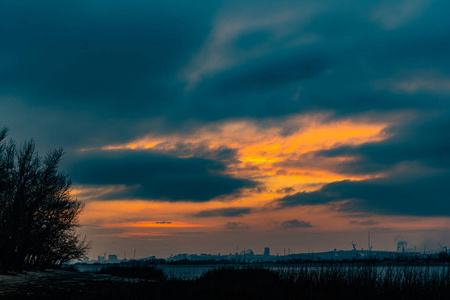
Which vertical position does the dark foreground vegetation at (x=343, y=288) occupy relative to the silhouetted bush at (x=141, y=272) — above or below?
above

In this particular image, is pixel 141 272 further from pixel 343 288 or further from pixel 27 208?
pixel 343 288

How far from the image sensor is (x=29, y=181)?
39.8m

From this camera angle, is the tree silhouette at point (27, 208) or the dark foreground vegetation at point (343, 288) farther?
the tree silhouette at point (27, 208)

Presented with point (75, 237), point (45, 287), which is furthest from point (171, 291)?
point (75, 237)

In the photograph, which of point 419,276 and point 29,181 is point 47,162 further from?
point 419,276

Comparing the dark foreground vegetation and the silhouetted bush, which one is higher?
the dark foreground vegetation

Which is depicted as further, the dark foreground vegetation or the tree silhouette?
the tree silhouette

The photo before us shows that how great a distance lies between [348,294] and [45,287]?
17.8m

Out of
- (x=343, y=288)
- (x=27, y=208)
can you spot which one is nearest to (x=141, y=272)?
(x=27, y=208)

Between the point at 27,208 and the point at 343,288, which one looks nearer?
the point at 343,288

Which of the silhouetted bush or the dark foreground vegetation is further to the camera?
the silhouetted bush

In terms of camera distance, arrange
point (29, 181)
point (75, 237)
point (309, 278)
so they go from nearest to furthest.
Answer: point (309, 278) → point (29, 181) → point (75, 237)

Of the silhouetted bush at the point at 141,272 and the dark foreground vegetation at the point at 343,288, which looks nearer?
the dark foreground vegetation at the point at 343,288

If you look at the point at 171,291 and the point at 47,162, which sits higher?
the point at 47,162
